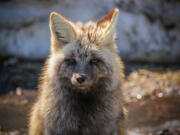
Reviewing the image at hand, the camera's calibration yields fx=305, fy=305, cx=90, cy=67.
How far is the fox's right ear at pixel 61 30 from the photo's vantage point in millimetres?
4117

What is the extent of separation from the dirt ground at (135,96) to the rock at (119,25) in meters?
0.37

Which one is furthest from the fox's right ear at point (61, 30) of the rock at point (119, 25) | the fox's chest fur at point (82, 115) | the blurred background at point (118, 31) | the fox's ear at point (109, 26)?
the rock at point (119, 25)

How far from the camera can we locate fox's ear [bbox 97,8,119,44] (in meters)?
4.16

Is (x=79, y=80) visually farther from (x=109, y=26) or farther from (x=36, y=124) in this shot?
(x=36, y=124)

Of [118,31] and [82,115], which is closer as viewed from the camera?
[82,115]

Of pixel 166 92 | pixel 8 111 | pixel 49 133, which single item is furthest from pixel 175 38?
pixel 49 133

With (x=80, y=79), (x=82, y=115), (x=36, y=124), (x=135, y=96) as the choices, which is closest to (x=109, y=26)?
(x=80, y=79)

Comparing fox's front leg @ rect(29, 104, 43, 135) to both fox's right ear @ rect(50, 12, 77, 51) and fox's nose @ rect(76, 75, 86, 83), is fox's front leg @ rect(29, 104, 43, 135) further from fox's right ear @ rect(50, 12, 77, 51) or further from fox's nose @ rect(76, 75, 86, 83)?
fox's right ear @ rect(50, 12, 77, 51)

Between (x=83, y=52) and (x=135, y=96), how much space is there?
11.7ft

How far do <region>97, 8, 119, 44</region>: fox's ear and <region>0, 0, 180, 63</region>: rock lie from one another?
4682 mm

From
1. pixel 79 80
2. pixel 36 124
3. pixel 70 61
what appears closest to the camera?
pixel 79 80

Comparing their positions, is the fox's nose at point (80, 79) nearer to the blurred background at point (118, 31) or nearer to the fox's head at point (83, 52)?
the fox's head at point (83, 52)

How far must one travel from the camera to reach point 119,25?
913 centimetres

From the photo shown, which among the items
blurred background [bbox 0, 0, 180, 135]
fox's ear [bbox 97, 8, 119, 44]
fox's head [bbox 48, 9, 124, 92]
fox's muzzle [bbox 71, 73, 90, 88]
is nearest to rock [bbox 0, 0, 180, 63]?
blurred background [bbox 0, 0, 180, 135]
